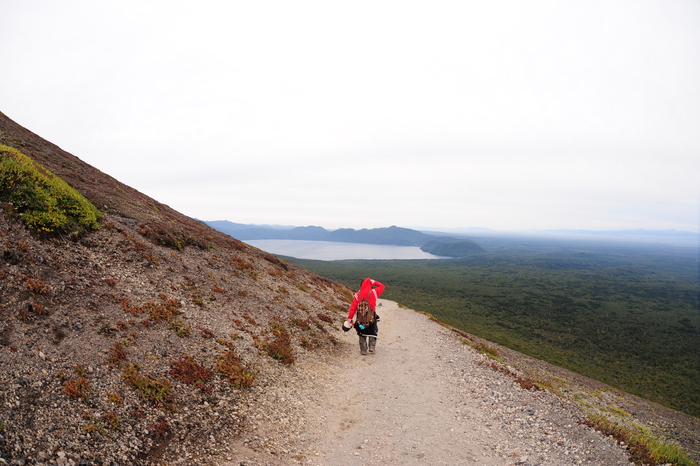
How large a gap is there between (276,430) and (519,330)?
235 ft

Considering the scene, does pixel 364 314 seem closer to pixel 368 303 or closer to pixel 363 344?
pixel 368 303

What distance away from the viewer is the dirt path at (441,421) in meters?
7.63

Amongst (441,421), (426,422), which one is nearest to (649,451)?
(441,421)

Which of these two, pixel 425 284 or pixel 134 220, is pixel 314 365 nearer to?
pixel 134 220

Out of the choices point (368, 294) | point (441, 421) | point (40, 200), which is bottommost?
point (441, 421)

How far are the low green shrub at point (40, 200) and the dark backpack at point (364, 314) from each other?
14047 millimetres

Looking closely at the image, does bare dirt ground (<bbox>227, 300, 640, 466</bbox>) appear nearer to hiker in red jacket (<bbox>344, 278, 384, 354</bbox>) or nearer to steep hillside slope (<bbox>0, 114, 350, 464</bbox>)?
hiker in red jacket (<bbox>344, 278, 384, 354</bbox>)

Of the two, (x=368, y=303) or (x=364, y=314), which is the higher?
(x=368, y=303)

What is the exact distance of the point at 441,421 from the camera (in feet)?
30.8

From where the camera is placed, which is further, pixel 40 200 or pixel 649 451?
pixel 40 200

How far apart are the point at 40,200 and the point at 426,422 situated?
18201 mm

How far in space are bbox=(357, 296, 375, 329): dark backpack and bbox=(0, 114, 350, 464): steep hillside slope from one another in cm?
267

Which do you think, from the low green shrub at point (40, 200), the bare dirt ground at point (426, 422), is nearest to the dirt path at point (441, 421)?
the bare dirt ground at point (426, 422)

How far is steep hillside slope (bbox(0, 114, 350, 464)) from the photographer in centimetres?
620
